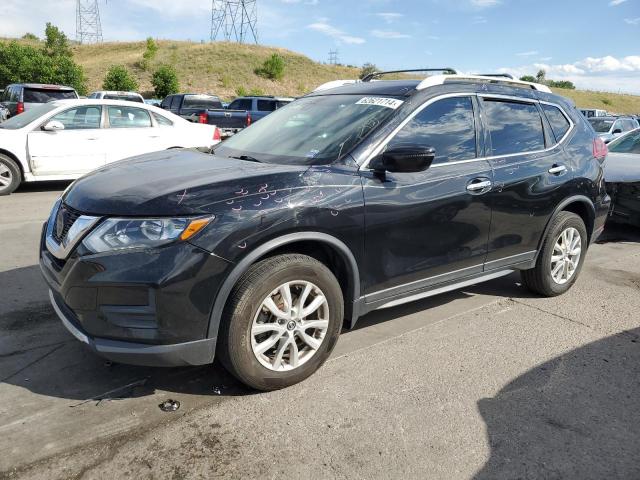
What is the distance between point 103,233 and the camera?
2.74 meters

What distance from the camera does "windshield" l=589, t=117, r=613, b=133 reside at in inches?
677

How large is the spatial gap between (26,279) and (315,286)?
123 inches

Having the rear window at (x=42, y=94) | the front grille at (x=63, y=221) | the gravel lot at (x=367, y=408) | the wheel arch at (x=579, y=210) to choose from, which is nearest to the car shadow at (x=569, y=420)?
the gravel lot at (x=367, y=408)

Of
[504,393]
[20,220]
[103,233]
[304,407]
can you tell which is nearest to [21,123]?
[20,220]

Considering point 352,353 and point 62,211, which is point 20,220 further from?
point 352,353

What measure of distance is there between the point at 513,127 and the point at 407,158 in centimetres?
155

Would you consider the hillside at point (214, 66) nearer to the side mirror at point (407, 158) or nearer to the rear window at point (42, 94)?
the rear window at point (42, 94)

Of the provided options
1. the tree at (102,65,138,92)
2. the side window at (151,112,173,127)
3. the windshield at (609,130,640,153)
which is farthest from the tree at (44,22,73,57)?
the windshield at (609,130,640,153)

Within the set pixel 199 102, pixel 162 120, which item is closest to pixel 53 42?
pixel 199 102

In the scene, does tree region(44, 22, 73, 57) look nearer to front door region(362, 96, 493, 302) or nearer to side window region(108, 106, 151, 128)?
side window region(108, 106, 151, 128)

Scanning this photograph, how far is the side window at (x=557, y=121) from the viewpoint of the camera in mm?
4645

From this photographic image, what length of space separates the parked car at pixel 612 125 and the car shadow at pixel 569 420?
49.0 feet

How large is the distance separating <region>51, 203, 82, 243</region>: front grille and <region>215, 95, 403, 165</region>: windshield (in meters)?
1.19

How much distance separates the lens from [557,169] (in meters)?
4.48
